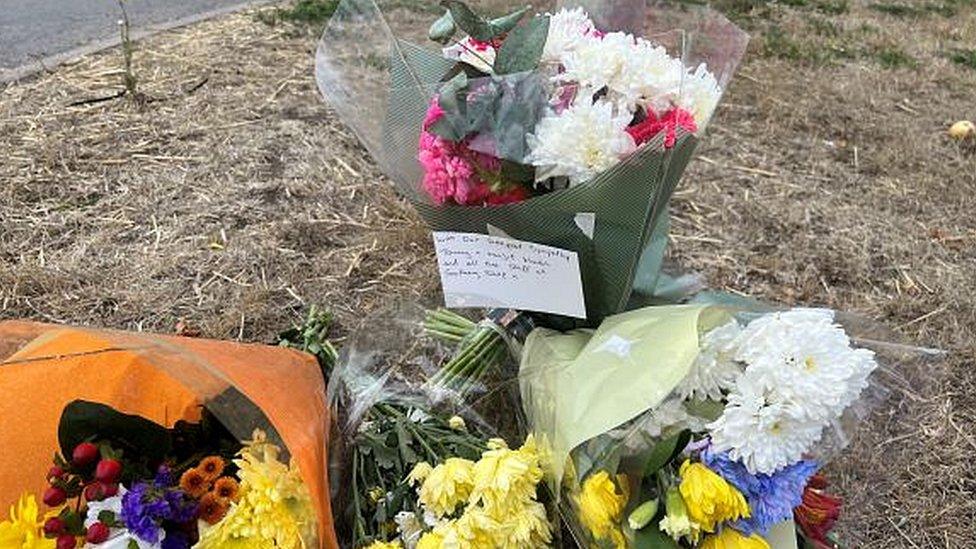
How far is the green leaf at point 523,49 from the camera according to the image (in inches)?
58.6

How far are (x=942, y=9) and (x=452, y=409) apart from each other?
6.35 meters

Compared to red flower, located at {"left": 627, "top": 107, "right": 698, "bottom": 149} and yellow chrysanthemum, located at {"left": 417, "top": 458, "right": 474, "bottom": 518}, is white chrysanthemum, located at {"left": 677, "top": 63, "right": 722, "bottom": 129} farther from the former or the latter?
yellow chrysanthemum, located at {"left": 417, "top": 458, "right": 474, "bottom": 518}

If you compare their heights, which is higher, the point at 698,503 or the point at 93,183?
the point at 698,503

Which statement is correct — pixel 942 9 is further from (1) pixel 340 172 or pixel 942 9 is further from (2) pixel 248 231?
(2) pixel 248 231

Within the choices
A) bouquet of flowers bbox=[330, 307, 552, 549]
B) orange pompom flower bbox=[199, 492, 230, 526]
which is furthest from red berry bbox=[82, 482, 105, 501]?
bouquet of flowers bbox=[330, 307, 552, 549]

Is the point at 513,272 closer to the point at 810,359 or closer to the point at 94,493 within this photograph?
the point at 810,359

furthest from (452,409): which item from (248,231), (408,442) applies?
(248,231)

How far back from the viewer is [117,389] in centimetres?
149

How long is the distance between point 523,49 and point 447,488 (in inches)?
24.7

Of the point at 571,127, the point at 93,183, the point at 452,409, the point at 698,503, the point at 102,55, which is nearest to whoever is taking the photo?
the point at 698,503

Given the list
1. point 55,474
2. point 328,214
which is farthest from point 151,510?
point 328,214

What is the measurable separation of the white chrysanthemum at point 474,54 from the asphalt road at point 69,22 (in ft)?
11.0

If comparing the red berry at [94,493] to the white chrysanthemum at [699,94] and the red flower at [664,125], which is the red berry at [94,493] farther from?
the white chrysanthemum at [699,94]

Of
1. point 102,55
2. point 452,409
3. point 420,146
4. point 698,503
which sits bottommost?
point 102,55
